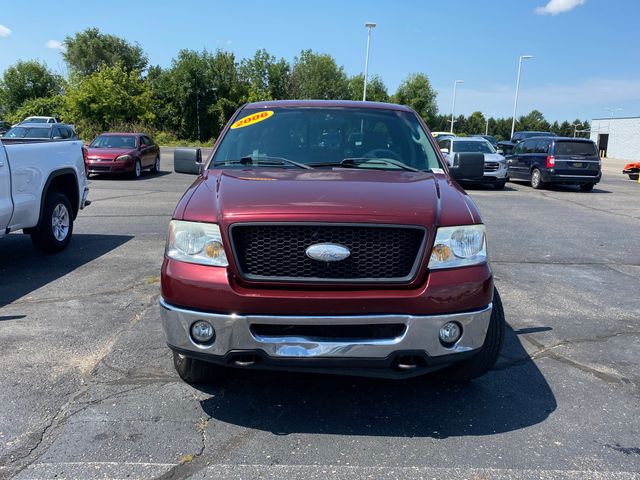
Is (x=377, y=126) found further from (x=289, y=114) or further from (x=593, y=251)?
(x=593, y=251)

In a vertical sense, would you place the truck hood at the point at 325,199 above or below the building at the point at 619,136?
below

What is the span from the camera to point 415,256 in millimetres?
3127

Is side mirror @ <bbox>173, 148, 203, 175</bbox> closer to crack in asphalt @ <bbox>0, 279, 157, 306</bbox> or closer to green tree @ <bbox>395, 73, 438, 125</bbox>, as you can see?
crack in asphalt @ <bbox>0, 279, 157, 306</bbox>

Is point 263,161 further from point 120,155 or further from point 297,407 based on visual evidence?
point 120,155

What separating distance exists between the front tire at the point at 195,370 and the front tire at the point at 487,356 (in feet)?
4.99

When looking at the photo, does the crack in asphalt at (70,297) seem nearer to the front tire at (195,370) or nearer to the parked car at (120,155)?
the front tire at (195,370)

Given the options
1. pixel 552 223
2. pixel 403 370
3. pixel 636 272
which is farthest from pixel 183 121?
pixel 403 370

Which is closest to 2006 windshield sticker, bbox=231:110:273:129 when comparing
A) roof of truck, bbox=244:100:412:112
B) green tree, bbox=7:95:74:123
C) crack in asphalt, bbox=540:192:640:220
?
roof of truck, bbox=244:100:412:112

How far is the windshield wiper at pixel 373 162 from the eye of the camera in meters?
4.21

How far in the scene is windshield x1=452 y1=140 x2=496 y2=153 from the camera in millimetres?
19131

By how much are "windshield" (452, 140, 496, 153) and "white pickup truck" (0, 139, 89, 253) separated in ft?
44.4

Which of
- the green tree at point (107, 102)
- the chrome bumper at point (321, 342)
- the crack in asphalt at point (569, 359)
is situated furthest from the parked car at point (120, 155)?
the green tree at point (107, 102)

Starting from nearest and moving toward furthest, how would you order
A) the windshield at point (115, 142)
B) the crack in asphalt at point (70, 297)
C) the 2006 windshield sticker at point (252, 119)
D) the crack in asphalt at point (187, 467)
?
the crack in asphalt at point (187, 467) < the 2006 windshield sticker at point (252, 119) < the crack in asphalt at point (70, 297) < the windshield at point (115, 142)

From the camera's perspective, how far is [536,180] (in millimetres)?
19688
